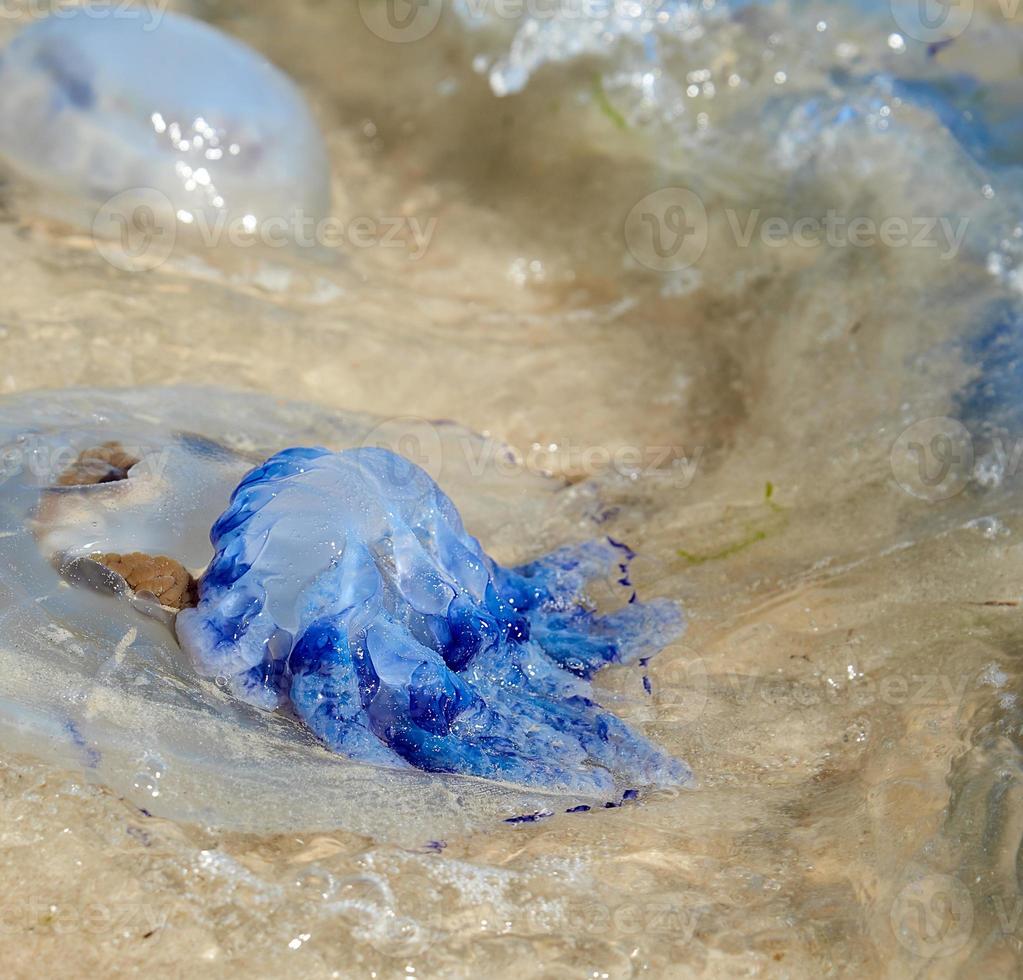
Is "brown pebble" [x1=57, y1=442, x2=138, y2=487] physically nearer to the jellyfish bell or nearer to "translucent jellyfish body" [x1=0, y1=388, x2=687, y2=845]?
"translucent jellyfish body" [x1=0, y1=388, x2=687, y2=845]

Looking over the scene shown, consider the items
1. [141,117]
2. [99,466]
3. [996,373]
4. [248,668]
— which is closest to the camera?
[248,668]

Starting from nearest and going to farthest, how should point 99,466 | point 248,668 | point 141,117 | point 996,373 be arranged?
point 248,668
point 99,466
point 996,373
point 141,117

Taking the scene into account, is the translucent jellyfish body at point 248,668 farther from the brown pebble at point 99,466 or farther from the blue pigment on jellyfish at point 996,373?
the blue pigment on jellyfish at point 996,373

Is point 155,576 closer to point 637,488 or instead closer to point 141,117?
point 637,488

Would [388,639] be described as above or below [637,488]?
above

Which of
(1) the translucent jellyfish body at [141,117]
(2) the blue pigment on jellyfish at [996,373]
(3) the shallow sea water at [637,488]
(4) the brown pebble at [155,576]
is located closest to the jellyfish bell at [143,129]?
(1) the translucent jellyfish body at [141,117]

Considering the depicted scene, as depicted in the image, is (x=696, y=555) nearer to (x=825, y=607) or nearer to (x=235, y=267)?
(x=825, y=607)

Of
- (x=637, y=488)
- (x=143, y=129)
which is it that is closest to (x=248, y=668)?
(x=637, y=488)
